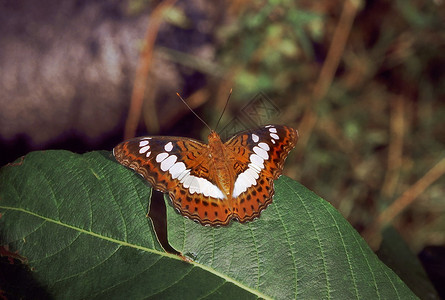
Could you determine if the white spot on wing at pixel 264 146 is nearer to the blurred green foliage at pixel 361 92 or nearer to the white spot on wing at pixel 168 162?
the white spot on wing at pixel 168 162

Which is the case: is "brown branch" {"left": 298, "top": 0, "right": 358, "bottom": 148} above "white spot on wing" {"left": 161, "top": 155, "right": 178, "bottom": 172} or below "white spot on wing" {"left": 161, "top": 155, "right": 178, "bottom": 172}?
above

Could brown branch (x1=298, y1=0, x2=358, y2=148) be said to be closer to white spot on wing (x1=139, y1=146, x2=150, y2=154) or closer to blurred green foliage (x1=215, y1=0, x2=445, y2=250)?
blurred green foliage (x1=215, y1=0, x2=445, y2=250)

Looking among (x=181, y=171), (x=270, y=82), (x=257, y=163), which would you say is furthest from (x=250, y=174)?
(x=270, y=82)

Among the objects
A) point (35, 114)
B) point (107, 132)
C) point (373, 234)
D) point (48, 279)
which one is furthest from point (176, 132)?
point (48, 279)

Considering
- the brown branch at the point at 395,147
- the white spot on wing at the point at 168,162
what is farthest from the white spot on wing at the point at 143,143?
the brown branch at the point at 395,147

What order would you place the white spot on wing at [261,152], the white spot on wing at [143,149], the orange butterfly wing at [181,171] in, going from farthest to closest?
the white spot on wing at [261,152]
the white spot on wing at [143,149]
the orange butterfly wing at [181,171]

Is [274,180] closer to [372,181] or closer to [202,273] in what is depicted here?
[202,273]

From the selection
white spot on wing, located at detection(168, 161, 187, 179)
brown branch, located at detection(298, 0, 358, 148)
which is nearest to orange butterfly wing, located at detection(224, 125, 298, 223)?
white spot on wing, located at detection(168, 161, 187, 179)

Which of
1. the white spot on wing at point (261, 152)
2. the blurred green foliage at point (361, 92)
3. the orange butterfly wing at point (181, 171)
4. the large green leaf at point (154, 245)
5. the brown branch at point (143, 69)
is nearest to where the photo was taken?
the large green leaf at point (154, 245)
